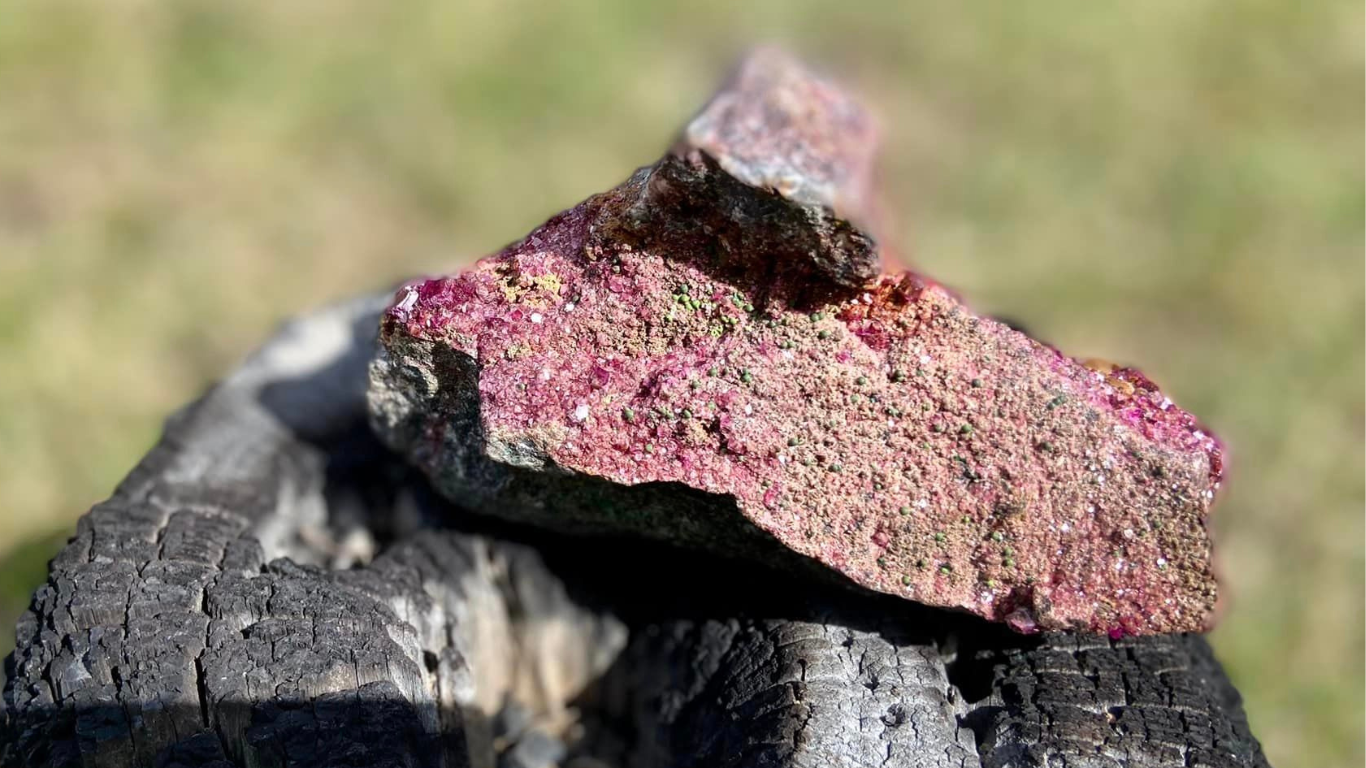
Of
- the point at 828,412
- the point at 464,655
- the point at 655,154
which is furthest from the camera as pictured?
the point at 655,154

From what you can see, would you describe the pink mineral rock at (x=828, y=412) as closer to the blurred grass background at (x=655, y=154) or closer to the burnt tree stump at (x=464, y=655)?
the burnt tree stump at (x=464, y=655)

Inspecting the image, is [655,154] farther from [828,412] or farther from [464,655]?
[828,412]

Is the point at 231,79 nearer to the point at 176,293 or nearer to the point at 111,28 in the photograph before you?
the point at 111,28

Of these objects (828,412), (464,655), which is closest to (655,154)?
(464,655)

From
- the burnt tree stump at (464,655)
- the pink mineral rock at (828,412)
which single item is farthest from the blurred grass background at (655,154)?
the pink mineral rock at (828,412)

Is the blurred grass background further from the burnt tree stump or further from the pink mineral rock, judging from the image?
the pink mineral rock

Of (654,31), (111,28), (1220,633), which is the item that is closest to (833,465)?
(1220,633)
